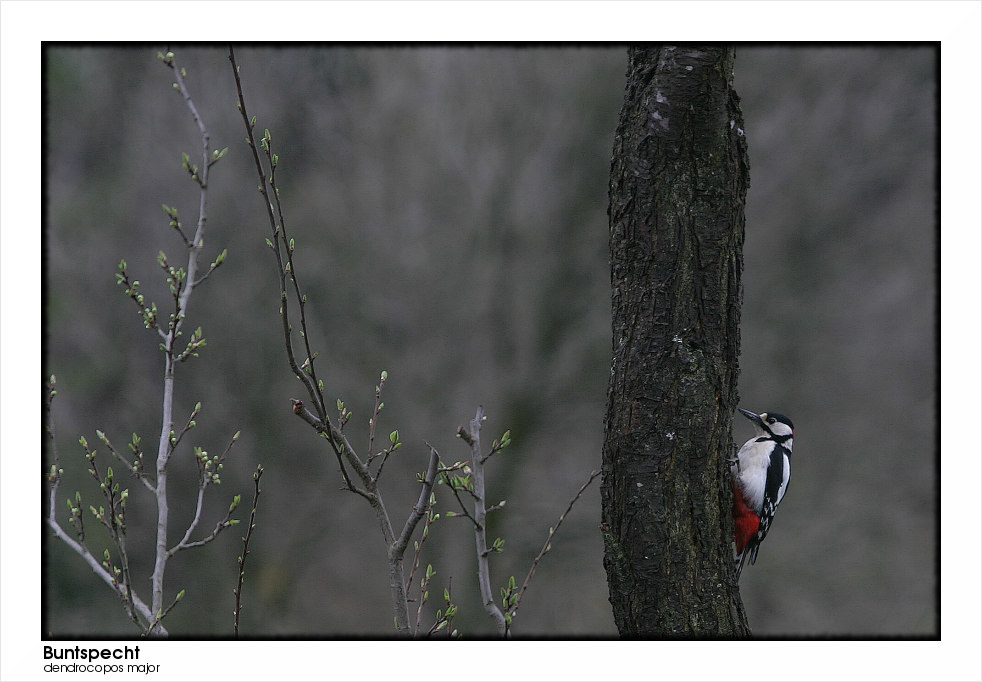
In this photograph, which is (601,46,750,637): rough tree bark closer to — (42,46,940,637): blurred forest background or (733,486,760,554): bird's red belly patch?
(733,486,760,554): bird's red belly patch

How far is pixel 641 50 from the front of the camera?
2359 millimetres

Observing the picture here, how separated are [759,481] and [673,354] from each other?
3.53 feet

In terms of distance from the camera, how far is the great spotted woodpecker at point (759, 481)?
2785mm

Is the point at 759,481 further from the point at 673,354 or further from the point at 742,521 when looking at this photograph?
the point at 673,354

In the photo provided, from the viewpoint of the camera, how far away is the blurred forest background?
716cm

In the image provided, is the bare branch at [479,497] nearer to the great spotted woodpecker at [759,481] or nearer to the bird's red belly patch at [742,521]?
the great spotted woodpecker at [759,481]

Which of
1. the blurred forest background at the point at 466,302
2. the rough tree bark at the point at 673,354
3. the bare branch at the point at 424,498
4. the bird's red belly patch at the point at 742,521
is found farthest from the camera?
the blurred forest background at the point at 466,302

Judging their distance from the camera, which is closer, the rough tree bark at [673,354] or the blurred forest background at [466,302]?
the rough tree bark at [673,354]

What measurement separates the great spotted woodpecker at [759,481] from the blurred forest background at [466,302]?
331cm

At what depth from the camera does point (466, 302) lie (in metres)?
7.52

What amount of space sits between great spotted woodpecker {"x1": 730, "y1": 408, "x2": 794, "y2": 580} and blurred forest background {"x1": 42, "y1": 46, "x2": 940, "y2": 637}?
331 cm

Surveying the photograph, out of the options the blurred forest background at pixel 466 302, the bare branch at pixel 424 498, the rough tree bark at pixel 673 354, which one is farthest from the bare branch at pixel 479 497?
the blurred forest background at pixel 466 302

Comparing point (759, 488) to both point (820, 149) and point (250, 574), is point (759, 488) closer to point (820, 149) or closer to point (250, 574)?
point (820, 149)

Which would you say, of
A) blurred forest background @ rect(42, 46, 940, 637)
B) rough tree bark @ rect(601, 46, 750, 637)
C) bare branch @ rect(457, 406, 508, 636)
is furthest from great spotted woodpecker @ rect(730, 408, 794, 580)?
blurred forest background @ rect(42, 46, 940, 637)
